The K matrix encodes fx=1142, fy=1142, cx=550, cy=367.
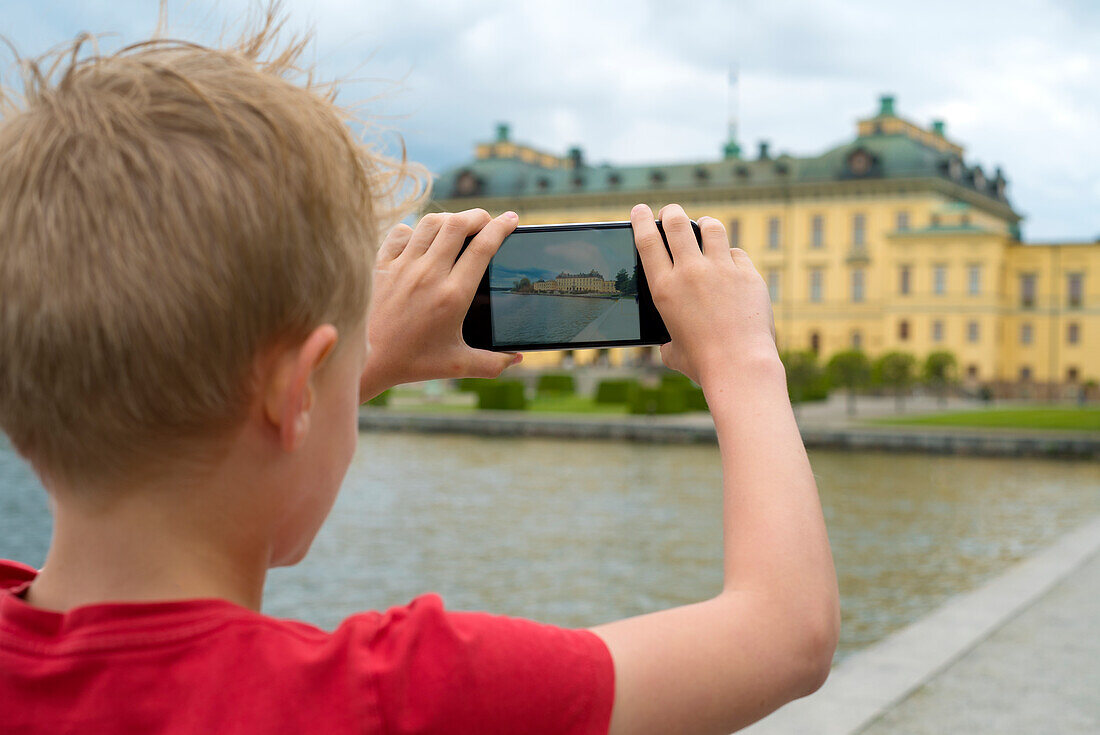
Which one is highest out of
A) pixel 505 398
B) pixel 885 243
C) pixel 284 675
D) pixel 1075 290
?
pixel 885 243

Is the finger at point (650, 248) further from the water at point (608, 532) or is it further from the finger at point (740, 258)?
the water at point (608, 532)

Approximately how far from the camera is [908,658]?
461 centimetres

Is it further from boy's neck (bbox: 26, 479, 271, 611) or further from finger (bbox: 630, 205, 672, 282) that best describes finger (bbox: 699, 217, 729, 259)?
boy's neck (bbox: 26, 479, 271, 611)

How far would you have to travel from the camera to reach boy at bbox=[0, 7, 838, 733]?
0.60 metres

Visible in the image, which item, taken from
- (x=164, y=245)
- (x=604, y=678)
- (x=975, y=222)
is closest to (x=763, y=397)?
(x=604, y=678)

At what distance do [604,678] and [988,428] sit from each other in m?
23.3

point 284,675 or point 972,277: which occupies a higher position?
point 972,277

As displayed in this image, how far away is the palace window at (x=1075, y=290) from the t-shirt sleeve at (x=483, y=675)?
4691cm

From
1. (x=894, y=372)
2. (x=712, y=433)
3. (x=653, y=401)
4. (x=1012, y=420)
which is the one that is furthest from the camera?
(x=894, y=372)

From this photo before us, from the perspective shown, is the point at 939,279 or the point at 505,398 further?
the point at 939,279

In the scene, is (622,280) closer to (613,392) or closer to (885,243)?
(613,392)

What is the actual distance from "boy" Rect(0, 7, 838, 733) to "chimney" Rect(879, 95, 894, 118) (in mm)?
50698

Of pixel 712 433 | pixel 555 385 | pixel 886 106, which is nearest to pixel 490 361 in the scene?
pixel 712 433

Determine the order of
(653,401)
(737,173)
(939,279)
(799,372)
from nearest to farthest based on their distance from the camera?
(653,401) → (799,372) → (939,279) → (737,173)
